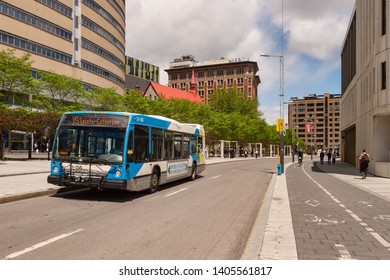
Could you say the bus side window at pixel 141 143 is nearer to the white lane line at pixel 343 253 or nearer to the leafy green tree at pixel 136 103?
the white lane line at pixel 343 253

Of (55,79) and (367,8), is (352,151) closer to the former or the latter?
(367,8)

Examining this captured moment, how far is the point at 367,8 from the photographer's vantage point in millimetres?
27609

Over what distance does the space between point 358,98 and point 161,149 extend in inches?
967

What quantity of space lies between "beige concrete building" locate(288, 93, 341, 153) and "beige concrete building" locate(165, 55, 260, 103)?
45446mm

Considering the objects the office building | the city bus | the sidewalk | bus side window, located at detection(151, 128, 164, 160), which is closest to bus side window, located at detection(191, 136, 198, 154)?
bus side window, located at detection(151, 128, 164, 160)

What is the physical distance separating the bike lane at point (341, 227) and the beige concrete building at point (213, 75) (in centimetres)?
12285

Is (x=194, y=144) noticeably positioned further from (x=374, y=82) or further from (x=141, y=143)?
(x=374, y=82)

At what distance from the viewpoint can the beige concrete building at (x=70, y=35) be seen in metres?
45.8

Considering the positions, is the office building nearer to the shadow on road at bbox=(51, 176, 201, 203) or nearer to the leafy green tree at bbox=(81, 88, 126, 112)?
the leafy green tree at bbox=(81, 88, 126, 112)

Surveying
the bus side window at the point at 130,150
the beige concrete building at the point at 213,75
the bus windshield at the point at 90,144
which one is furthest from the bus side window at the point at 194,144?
the beige concrete building at the point at 213,75

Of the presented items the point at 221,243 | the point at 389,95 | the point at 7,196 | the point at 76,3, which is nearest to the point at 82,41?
the point at 76,3

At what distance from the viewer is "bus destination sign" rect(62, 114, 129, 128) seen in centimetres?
1148

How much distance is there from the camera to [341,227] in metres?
7.76
